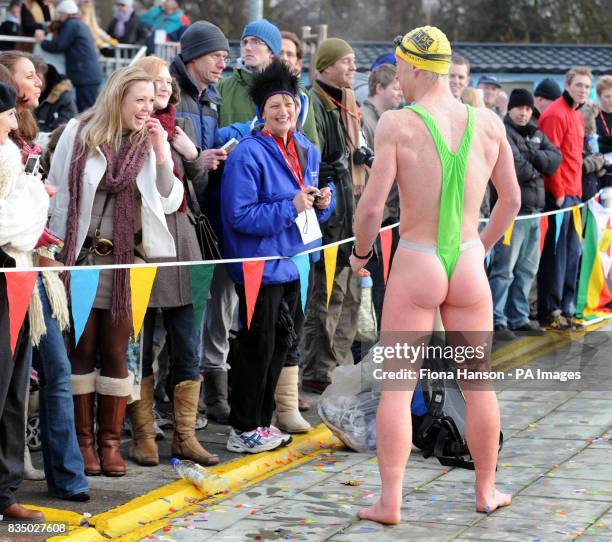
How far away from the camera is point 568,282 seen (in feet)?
41.0

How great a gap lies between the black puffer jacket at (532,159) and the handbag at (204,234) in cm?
434

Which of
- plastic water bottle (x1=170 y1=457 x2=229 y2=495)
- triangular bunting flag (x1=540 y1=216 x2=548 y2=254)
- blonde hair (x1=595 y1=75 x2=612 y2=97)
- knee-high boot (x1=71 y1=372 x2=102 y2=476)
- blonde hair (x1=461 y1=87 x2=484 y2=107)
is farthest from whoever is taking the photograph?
blonde hair (x1=595 y1=75 x2=612 y2=97)

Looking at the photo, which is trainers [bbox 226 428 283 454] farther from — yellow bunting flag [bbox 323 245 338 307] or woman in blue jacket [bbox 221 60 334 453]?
yellow bunting flag [bbox 323 245 338 307]

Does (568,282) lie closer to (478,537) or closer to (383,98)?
(383,98)

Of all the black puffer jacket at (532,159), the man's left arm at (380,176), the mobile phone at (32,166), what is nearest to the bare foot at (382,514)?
the man's left arm at (380,176)

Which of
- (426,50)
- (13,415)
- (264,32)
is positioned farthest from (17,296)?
(264,32)

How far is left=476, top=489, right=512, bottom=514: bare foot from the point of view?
6219 mm

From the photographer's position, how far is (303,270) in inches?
304

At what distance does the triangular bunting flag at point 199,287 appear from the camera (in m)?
7.45

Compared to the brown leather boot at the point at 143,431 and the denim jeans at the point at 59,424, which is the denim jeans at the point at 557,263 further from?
the denim jeans at the point at 59,424

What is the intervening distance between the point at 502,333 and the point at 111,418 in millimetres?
5216

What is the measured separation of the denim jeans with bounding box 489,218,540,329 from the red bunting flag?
610 cm

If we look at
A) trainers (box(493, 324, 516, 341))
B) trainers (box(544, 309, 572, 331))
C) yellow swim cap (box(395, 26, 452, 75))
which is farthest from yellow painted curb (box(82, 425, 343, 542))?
trainers (box(544, 309, 572, 331))

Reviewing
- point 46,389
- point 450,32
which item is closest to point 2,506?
point 46,389
